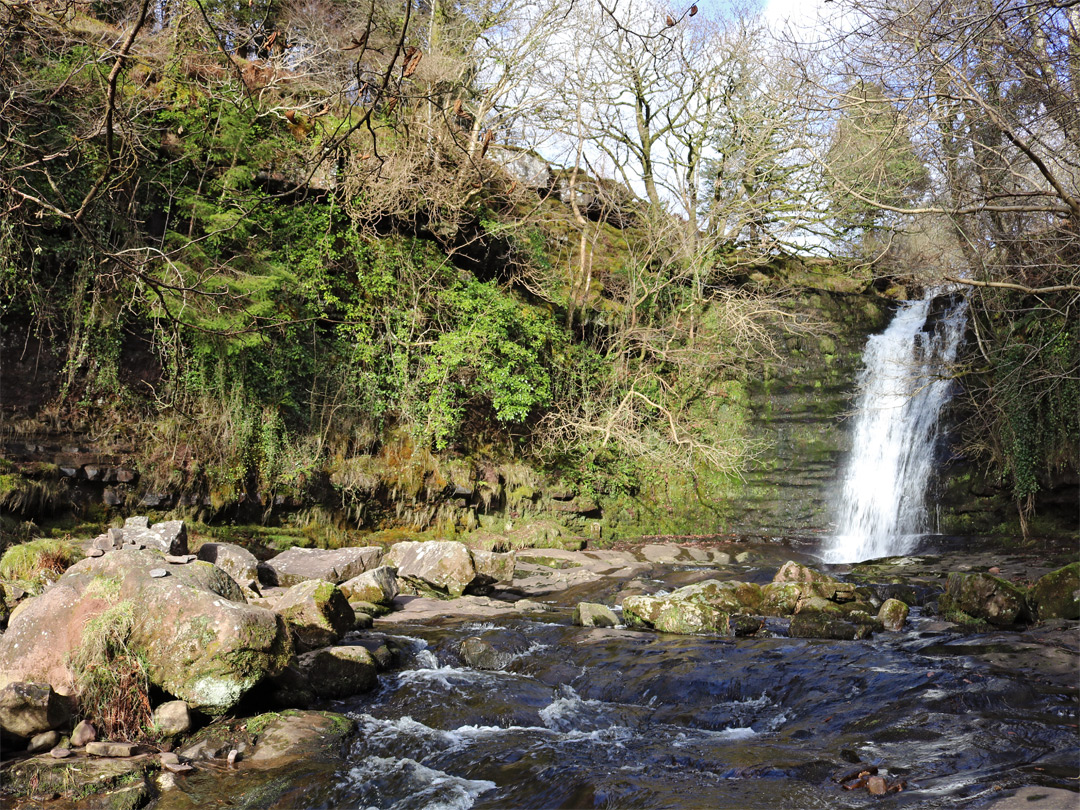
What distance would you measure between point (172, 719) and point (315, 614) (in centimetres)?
183

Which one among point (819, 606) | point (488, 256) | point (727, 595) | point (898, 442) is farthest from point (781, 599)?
point (488, 256)

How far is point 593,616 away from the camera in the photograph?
783 cm

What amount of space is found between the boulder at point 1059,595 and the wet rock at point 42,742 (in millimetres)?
8140

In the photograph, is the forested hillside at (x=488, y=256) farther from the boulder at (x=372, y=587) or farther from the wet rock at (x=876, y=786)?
the wet rock at (x=876, y=786)

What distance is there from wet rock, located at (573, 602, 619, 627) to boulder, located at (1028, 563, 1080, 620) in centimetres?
415

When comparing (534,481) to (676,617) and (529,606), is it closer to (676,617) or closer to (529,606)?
(529,606)

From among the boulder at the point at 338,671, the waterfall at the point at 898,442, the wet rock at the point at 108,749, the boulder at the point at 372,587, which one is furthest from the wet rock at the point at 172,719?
the waterfall at the point at 898,442

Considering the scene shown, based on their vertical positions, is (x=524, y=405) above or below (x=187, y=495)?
above

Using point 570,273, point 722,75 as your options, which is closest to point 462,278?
point 570,273

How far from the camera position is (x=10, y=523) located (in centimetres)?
798

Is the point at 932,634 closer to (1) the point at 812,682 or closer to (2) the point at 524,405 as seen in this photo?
(1) the point at 812,682

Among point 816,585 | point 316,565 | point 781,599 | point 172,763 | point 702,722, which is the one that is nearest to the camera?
point 172,763

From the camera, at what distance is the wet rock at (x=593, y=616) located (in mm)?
7777

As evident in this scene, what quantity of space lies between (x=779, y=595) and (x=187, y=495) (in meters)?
7.73
